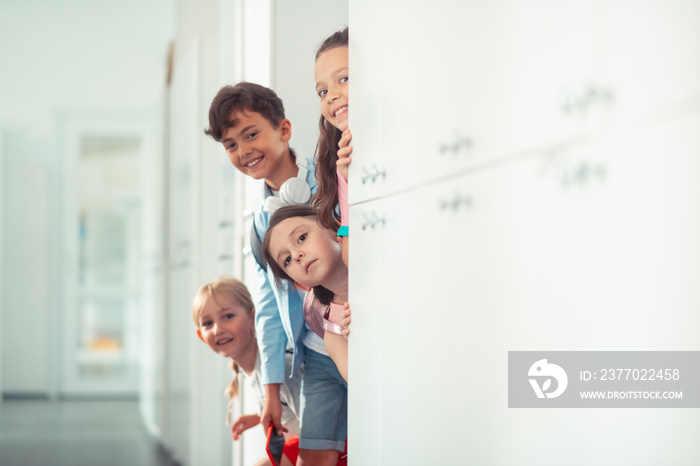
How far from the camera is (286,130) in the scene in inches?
57.8

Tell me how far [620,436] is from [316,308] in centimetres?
82

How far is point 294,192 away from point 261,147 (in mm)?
155

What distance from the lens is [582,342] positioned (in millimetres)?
625

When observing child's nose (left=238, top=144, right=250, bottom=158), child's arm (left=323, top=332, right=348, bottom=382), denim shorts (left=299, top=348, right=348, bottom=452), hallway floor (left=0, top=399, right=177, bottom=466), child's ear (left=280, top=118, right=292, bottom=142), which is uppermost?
child's ear (left=280, top=118, right=292, bottom=142)

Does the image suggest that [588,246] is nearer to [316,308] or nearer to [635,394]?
[635,394]

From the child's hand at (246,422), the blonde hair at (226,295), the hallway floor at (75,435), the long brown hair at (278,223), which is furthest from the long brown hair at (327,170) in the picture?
the hallway floor at (75,435)

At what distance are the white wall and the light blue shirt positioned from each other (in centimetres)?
370

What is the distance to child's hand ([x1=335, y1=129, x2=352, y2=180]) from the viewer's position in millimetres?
1205

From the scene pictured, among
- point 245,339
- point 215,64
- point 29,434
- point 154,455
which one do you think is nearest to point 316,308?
point 245,339

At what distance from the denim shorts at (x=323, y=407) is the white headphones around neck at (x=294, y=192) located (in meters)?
0.32

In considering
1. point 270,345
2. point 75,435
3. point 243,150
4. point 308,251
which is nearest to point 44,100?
point 75,435

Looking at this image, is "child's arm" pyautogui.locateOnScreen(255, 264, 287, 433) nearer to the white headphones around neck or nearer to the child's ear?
the white headphones around neck

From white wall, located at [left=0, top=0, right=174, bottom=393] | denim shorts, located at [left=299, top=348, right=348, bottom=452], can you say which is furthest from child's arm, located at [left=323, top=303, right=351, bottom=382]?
white wall, located at [left=0, top=0, right=174, bottom=393]

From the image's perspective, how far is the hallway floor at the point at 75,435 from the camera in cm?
288
